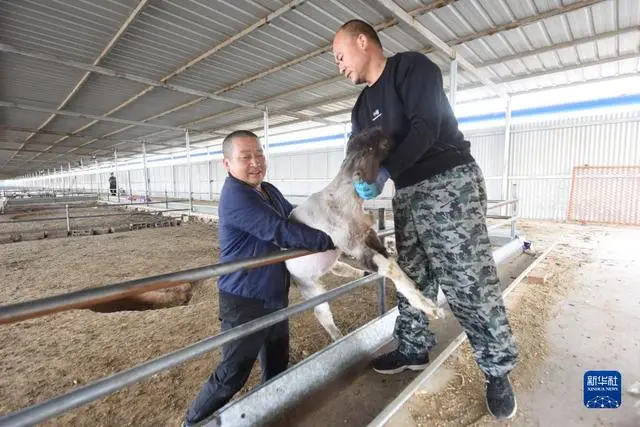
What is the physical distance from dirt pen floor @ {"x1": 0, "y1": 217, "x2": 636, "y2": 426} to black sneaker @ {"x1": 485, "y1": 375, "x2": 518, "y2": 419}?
0.07 meters

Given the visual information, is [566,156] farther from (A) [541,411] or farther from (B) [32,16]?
(B) [32,16]

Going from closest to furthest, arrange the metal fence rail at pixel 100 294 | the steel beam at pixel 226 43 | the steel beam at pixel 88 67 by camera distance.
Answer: the metal fence rail at pixel 100 294 < the steel beam at pixel 226 43 < the steel beam at pixel 88 67

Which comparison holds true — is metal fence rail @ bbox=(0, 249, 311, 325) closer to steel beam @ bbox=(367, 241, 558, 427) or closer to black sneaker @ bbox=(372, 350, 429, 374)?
steel beam @ bbox=(367, 241, 558, 427)

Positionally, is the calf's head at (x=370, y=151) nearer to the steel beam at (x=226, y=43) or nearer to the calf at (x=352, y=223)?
the calf at (x=352, y=223)

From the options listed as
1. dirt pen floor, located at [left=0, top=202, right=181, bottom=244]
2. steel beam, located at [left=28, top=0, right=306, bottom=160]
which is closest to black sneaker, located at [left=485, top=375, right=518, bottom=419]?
steel beam, located at [left=28, top=0, right=306, bottom=160]

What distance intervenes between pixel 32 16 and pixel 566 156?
1436cm

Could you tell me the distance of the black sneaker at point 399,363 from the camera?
2281 millimetres

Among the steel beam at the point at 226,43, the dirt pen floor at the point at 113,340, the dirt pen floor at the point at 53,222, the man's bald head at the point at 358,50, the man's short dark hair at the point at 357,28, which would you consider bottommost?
the dirt pen floor at the point at 113,340

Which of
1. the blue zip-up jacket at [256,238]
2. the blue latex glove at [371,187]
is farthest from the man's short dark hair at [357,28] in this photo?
the blue zip-up jacket at [256,238]

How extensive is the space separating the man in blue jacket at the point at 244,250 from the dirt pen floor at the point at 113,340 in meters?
0.82

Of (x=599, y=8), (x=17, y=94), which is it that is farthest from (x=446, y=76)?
(x=17, y=94)

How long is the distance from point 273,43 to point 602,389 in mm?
6466

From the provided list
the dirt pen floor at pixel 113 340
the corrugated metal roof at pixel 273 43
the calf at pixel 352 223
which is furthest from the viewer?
the corrugated metal roof at pixel 273 43

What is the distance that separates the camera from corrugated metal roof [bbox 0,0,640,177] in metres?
4.83
